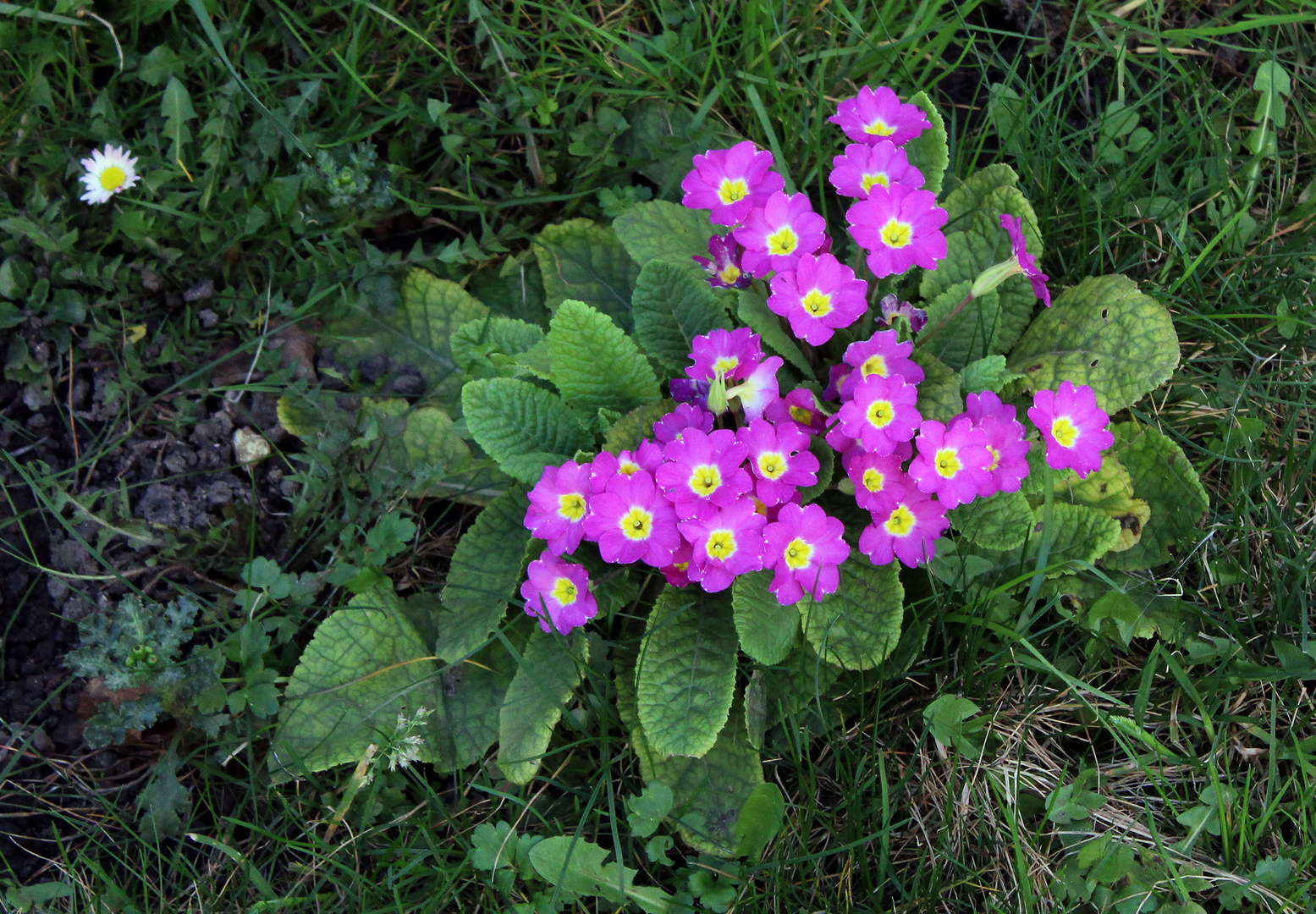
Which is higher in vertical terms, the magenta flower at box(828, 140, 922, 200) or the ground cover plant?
the magenta flower at box(828, 140, 922, 200)

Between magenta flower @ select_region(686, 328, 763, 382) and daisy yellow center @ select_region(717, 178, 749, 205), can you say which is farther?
daisy yellow center @ select_region(717, 178, 749, 205)

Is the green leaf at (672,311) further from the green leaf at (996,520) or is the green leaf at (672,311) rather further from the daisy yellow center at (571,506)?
the green leaf at (996,520)

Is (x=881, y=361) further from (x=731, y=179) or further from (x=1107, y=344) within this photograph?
(x=1107, y=344)

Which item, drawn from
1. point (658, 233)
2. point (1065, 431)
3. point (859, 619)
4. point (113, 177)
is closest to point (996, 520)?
point (1065, 431)

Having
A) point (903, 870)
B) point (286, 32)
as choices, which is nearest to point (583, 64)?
point (286, 32)

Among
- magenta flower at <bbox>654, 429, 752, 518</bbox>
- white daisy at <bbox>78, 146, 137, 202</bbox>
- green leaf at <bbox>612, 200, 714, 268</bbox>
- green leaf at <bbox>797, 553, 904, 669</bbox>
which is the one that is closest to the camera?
magenta flower at <bbox>654, 429, 752, 518</bbox>

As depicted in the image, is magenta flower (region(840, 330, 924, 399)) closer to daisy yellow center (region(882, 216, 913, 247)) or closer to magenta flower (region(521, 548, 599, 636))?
daisy yellow center (region(882, 216, 913, 247))

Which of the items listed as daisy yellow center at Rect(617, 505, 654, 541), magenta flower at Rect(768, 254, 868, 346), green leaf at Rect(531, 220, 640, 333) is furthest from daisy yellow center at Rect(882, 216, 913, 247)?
green leaf at Rect(531, 220, 640, 333)

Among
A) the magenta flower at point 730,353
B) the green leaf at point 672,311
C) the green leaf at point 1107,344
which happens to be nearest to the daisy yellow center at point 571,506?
the magenta flower at point 730,353
